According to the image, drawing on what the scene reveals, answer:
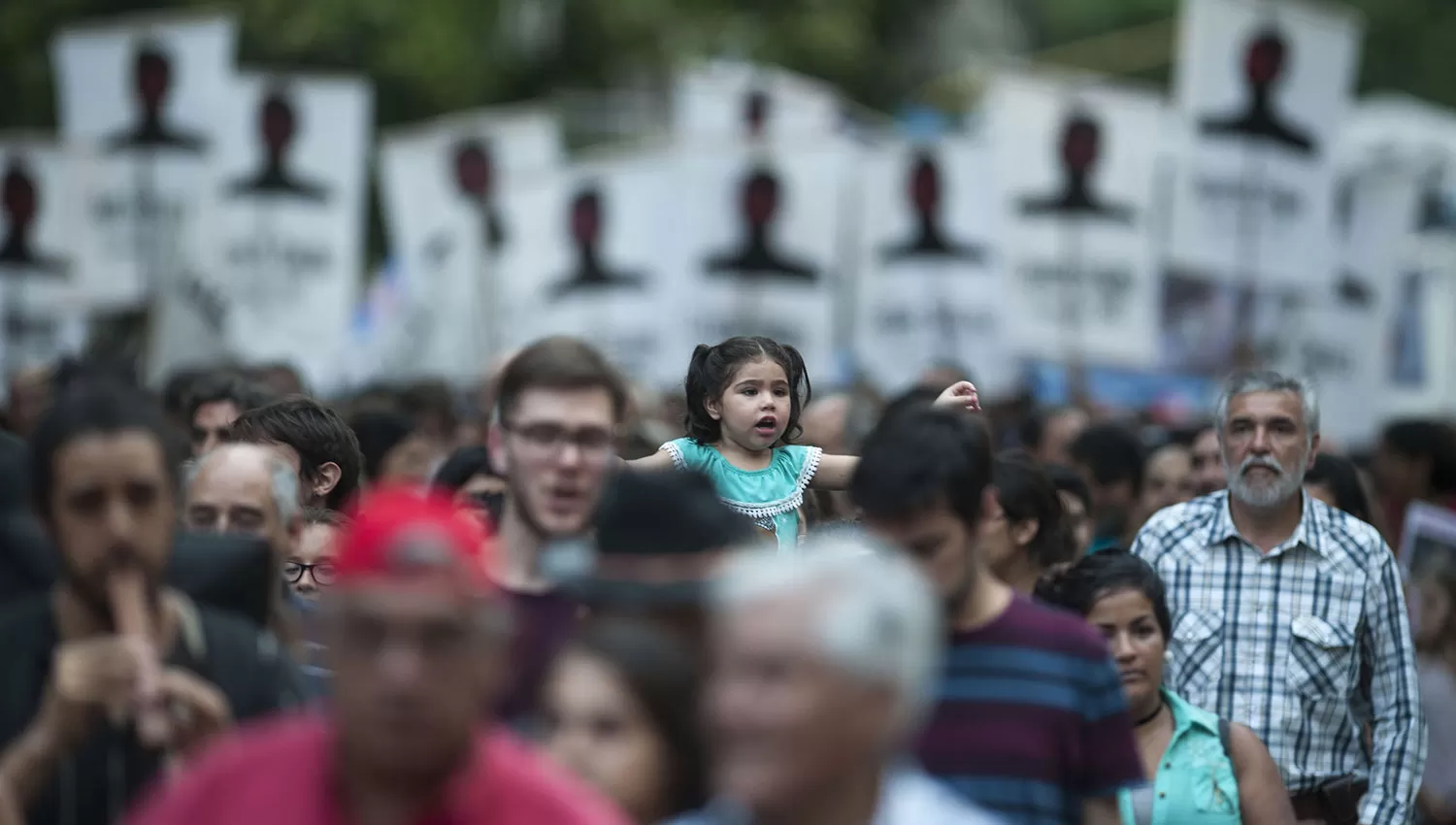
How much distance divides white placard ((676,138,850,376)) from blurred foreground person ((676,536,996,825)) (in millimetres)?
12552

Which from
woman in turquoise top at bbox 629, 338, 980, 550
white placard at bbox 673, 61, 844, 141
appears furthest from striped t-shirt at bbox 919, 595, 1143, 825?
white placard at bbox 673, 61, 844, 141

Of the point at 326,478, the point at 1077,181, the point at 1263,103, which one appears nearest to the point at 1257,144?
the point at 1263,103

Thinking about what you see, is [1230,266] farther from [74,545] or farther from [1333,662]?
[74,545]

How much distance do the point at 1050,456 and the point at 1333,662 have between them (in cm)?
391

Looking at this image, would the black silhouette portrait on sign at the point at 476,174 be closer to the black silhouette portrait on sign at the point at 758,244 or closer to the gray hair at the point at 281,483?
the black silhouette portrait on sign at the point at 758,244

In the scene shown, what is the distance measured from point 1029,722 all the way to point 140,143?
1268 cm

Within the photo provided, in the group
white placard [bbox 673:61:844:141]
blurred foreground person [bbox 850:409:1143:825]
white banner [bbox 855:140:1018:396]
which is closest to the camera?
blurred foreground person [bbox 850:409:1143:825]

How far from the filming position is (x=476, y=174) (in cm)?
1720

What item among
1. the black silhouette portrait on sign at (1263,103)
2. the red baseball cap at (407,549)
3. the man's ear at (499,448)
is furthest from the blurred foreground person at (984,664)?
the black silhouette portrait on sign at (1263,103)

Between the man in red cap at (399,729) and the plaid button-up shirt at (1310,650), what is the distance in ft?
12.5

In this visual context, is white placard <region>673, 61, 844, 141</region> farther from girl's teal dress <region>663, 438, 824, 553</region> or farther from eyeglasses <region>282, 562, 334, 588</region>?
eyeglasses <region>282, 562, 334, 588</region>

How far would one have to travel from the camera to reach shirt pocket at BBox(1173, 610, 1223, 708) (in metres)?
6.51

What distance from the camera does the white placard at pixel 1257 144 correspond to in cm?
1482

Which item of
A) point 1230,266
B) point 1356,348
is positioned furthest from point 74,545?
point 1356,348
